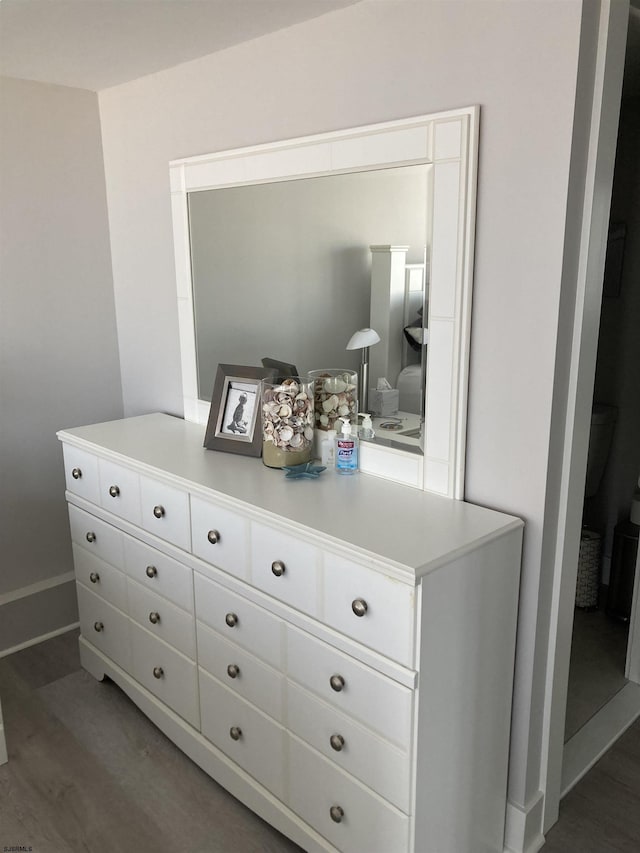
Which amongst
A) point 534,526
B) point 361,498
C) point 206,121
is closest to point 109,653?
point 361,498

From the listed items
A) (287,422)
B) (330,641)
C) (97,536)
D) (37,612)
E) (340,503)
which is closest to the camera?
(330,641)

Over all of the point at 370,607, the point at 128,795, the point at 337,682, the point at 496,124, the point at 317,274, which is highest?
the point at 496,124

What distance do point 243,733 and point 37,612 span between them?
50.3 inches

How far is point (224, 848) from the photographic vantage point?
1892 mm

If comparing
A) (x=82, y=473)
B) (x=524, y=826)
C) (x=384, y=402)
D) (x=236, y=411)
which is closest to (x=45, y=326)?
(x=82, y=473)

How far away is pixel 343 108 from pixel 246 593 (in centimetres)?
130

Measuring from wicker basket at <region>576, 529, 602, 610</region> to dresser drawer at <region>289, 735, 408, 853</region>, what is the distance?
64.2 inches

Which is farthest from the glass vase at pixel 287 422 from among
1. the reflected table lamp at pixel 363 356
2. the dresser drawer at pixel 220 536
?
the dresser drawer at pixel 220 536

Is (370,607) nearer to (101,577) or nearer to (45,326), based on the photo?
(101,577)

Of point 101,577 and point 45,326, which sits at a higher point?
point 45,326

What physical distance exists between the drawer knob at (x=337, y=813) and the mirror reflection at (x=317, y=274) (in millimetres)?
923

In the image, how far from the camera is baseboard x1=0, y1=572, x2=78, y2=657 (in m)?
2.77

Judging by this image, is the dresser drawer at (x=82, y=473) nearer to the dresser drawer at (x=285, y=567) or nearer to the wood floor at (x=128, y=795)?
the wood floor at (x=128, y=795)

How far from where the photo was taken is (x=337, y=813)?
5.59 feet
